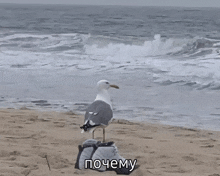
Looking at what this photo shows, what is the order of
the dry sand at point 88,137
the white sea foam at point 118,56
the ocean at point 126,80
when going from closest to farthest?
the dry sand at point 88,137, the ocean at point 126,80, the white sea foam at point 118,56

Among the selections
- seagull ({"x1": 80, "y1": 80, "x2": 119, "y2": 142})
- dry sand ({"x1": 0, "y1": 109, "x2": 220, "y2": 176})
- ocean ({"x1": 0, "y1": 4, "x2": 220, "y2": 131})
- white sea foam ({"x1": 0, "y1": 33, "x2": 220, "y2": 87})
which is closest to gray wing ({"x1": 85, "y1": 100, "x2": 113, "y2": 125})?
seagull ({"x1": 80, "y1": 80, "x2": 119, "y2": 142})

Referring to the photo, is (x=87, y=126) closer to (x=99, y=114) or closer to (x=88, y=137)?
(x=99, y=114)

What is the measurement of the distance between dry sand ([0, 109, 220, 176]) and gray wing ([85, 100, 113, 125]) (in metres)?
0.38

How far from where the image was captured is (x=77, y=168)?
3.56 metres

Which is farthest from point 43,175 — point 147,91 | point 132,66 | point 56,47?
point 56,47

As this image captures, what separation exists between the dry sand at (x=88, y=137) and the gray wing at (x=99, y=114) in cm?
38

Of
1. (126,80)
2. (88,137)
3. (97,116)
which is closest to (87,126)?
(97,116)

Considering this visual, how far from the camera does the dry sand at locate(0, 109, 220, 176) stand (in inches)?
144

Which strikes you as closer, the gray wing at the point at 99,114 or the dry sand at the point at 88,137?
the dry sand at the point at 88,137

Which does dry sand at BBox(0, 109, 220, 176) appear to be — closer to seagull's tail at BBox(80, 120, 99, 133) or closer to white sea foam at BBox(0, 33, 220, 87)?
seagull's tail at BBox(80, 120, 99, 133)

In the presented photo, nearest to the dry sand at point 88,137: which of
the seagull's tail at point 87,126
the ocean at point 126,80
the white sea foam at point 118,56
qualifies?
the seagull's tail at point 87,126

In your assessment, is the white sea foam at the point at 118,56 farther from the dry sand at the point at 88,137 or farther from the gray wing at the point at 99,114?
the gray wing at the point at 99,114

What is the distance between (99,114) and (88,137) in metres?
0.93

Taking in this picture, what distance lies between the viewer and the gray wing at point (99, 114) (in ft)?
13.4
